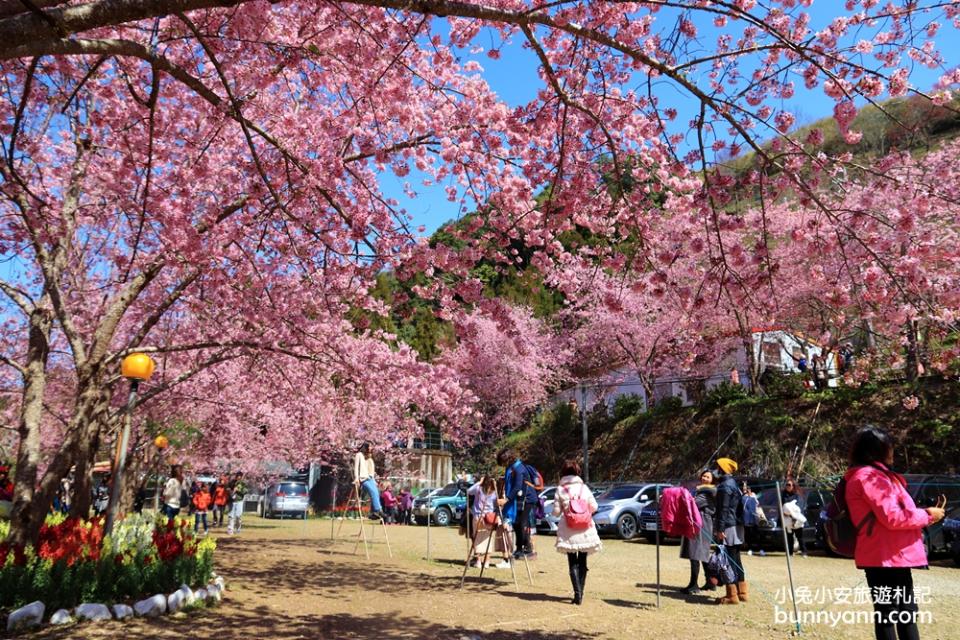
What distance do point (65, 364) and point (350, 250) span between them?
45.3 feet

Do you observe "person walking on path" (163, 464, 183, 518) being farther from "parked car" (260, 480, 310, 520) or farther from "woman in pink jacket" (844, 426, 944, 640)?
"parked car" (260, 480, 310, 520)

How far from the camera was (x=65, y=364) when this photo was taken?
55.9ft

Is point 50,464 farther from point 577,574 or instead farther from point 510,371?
point 510,371

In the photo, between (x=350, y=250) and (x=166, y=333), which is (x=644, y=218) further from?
(x=166, y=333)

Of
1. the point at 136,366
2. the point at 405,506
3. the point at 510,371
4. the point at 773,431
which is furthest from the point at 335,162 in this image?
the point at 510,371

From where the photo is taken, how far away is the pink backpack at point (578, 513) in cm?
686

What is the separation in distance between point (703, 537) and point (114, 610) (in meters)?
6.36

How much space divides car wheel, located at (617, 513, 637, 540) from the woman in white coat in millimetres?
10731

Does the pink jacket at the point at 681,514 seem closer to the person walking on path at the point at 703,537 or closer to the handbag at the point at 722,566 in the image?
the person walking on path at the point at 703,537

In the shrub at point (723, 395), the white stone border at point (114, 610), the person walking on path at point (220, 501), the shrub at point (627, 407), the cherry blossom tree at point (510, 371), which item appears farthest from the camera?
the cherry blossom tree at point (510, 371)

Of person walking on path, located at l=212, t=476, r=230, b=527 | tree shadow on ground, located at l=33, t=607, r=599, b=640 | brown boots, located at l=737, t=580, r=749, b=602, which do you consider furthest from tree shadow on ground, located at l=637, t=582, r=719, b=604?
person walking on path, located at l=212, t=476, r=230, b=527

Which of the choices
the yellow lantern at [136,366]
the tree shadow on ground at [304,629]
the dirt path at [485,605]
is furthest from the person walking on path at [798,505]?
the yellow lantern at [136,366]

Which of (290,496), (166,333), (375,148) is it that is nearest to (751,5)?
(375,148)

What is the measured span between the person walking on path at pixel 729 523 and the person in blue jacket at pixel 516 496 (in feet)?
9.12
